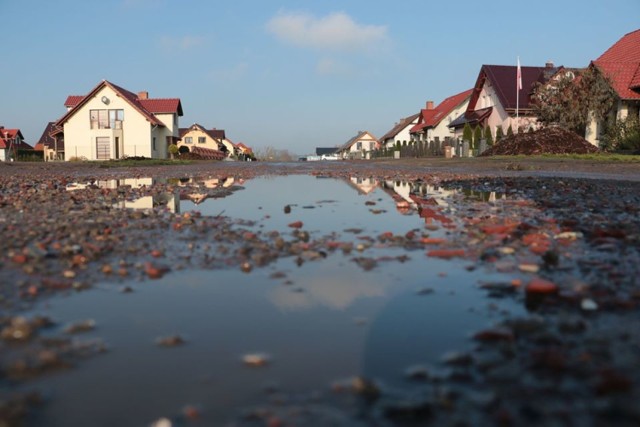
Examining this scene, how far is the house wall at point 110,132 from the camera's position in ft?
138

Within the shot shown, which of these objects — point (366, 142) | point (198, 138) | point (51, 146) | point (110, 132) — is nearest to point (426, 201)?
point (110, 132)

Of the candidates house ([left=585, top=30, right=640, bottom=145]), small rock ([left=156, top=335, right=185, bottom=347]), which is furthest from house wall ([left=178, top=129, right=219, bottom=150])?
small rock ([left=156, top=335, right=185, bottom=347])

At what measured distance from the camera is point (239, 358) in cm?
180

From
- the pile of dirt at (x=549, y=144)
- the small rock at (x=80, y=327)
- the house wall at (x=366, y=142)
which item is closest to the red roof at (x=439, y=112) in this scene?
the pile of dirt at (x=549, y=144)

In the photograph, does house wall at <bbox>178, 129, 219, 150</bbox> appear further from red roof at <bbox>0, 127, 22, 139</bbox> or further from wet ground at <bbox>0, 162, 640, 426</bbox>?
wet ground at <bbox>0, 162, 640, 426</bbox>

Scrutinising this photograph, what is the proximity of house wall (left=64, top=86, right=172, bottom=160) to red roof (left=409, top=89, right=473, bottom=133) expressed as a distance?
94.4ft

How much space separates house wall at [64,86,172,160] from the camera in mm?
42031

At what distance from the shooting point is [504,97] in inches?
1437

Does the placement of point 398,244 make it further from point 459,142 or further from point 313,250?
point 459,142

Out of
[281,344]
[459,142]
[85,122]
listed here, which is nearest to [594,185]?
[281,344]

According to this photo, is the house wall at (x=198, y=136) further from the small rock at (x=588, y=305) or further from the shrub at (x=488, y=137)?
the small rock at (x=588, y=305)

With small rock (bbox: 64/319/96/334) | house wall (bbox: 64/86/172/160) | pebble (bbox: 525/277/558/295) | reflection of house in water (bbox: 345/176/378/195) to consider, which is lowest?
small rock (bbox: 64/319/96/334)

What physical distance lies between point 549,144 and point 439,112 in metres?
33.8

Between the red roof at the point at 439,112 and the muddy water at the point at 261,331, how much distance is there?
5187 cm
